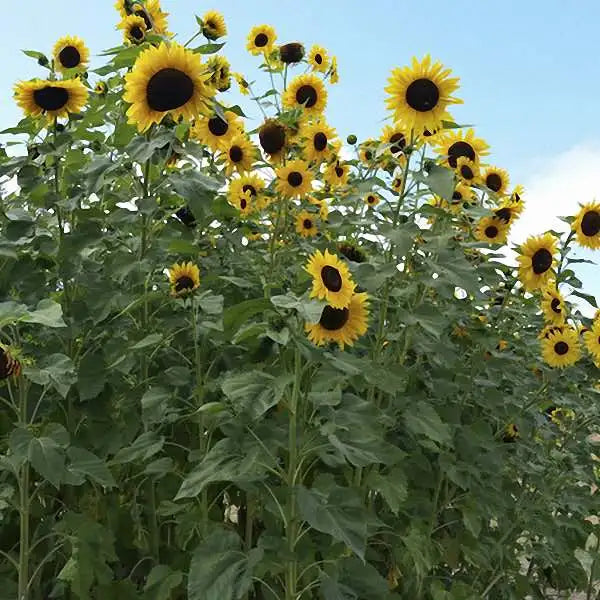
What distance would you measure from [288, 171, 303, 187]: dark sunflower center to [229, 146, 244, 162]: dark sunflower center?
33 centimetres

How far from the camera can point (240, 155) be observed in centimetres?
409

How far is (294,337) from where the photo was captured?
7.22ft

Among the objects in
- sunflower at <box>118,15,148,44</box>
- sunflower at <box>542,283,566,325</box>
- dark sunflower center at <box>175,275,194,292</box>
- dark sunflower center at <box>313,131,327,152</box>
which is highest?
dark sunflower center at <box>313,131,327,152</box>

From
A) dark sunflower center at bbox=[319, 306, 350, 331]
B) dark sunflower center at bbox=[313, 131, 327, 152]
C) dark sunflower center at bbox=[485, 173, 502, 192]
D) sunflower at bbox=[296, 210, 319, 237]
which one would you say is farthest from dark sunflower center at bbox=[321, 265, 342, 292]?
dark sunflower center at bbox=[313, 131, 327, 152]

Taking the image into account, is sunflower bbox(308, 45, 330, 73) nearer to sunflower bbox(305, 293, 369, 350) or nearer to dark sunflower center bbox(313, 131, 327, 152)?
dark sunflower center bbox(313, 131, 327, 152)

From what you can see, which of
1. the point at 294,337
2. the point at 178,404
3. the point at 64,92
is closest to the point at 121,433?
the point at 178,404

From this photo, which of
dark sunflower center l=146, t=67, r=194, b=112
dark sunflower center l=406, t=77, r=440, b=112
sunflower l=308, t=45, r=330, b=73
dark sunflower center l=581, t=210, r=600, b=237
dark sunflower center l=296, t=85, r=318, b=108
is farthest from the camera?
sunflower l=308, t=45, r=330, b=73

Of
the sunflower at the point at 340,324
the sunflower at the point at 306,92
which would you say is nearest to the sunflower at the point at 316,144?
the sunflower at the point at 306,92

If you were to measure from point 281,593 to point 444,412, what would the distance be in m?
1.01

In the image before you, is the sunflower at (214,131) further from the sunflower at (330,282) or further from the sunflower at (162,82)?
the sunflower at (330,282)

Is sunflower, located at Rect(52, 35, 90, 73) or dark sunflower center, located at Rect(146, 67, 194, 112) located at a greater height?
sunflower, located at Rect(52, 35, 90, 73)

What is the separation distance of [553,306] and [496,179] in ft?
2.23

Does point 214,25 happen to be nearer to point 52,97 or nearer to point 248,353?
point 52,97

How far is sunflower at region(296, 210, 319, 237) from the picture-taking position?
3934 mm
